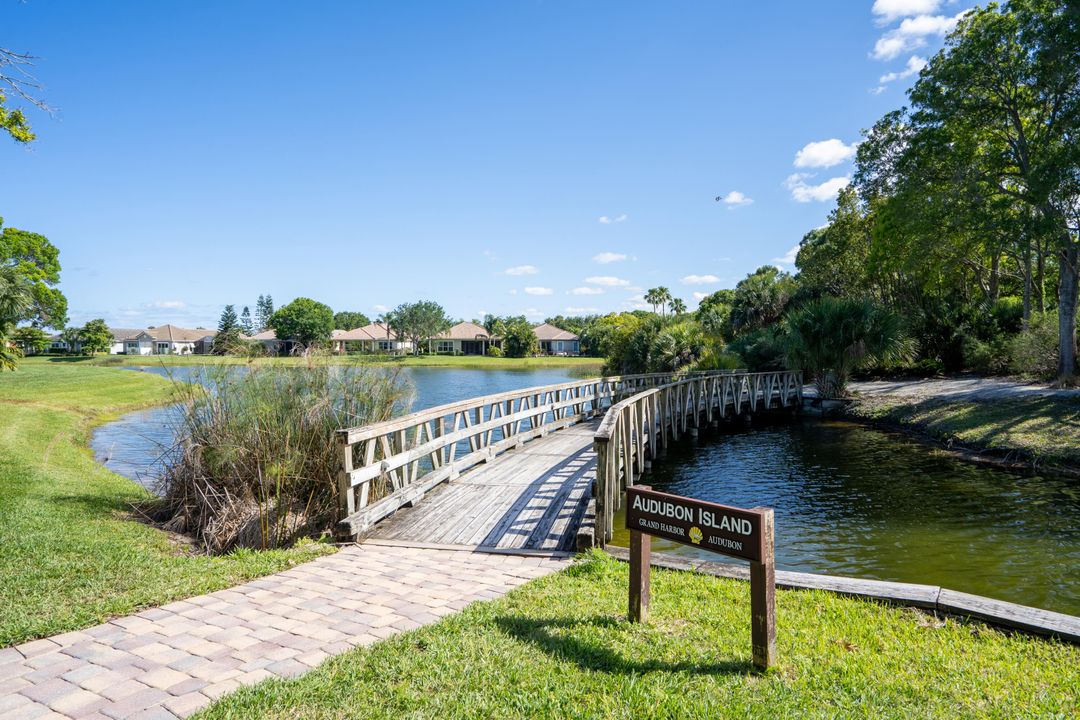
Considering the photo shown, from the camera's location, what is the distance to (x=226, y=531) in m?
7.66

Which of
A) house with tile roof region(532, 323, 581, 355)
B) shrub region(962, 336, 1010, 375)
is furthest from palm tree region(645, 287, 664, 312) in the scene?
shrub region(962, 336, 1010, 375)

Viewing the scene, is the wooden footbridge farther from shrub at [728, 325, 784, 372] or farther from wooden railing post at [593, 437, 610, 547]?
shrub at [728, 325, 784, 372]

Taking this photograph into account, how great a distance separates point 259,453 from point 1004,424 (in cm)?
1973

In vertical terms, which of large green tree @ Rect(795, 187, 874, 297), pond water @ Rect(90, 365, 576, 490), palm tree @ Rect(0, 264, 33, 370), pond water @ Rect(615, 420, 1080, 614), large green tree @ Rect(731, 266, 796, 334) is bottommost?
pond water @ Rect(615, 420, 1080, 614)

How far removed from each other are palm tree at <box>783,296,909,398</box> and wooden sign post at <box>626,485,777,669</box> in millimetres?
24047

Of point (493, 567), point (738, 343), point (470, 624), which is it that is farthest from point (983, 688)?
point (738, 343)

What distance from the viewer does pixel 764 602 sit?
3914 millimetres

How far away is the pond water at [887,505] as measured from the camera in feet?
26.9

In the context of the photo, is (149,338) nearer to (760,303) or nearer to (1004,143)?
(760,303)

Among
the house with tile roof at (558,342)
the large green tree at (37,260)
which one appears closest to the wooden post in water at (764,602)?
the large green tree at (37,260)

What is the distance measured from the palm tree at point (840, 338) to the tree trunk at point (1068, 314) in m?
5.22

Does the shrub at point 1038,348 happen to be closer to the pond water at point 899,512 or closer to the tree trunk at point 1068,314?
the tree trunk at point 1068,314

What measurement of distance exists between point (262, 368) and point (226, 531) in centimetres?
242

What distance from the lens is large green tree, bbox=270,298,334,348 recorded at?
94.0 metres
